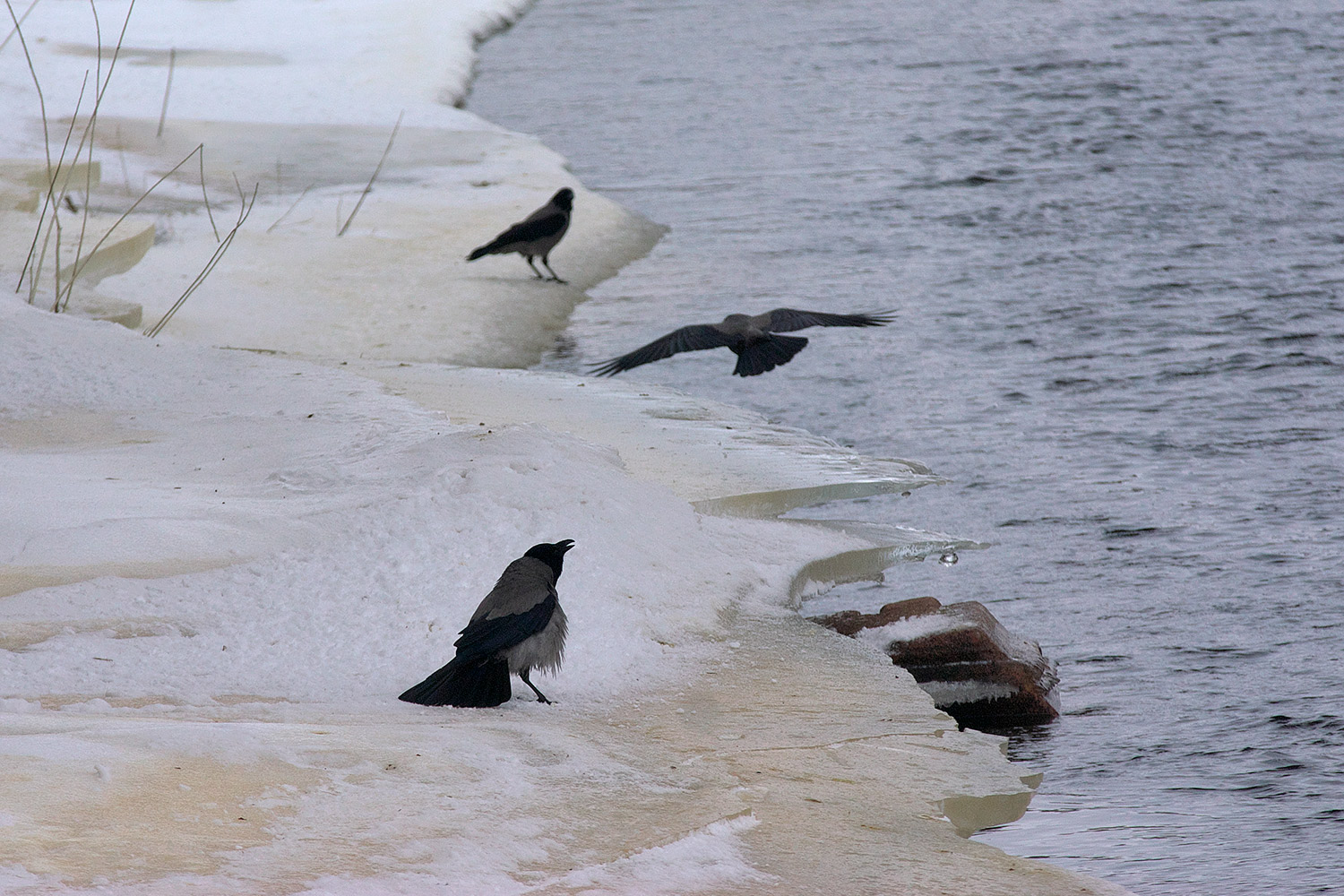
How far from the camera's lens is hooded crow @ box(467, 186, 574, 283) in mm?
10617

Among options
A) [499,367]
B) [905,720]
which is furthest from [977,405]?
[905,720]

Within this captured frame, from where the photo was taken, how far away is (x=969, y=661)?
5.21 meters

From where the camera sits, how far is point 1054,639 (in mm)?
5617

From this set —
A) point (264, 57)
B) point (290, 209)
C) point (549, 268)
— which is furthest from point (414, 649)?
point (264, 57)

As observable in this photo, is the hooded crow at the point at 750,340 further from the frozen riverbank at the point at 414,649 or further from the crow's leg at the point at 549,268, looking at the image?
the crow's leg at the point at 549,268

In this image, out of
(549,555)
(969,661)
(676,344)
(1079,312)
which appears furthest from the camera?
(1079,312)

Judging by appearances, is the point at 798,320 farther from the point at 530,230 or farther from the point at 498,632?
the point at 530,230

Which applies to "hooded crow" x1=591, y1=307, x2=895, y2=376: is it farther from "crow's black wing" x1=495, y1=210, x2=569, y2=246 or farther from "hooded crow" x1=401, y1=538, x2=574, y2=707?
"crow's black wing" x1=495, y1=210, x2=569, y2=246

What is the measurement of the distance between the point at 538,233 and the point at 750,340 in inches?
160

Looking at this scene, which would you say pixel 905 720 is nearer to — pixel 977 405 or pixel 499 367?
pixel 977 405

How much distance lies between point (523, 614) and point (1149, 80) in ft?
42.8

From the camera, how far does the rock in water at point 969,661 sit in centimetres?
506

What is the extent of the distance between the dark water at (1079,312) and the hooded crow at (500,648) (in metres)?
1.34

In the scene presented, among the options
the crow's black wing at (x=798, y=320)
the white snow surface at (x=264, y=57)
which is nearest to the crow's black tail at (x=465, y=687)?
the crow's black wing at (x=798, y=320)
